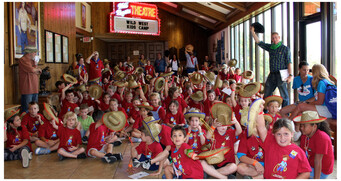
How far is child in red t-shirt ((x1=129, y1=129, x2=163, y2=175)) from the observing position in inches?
152

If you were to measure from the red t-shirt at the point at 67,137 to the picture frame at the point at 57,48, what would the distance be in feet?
19.2

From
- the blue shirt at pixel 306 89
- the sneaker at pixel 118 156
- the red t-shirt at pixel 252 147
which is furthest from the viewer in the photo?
the blue shirt at pixel 306 89

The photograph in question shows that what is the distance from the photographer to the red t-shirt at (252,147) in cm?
324

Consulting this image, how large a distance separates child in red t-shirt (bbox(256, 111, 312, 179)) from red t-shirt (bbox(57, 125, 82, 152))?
3067 millimetres

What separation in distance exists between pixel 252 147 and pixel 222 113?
0.51 m

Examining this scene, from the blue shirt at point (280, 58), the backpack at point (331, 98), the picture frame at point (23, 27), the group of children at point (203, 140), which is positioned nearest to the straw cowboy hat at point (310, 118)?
the group of children at point (203, 140)

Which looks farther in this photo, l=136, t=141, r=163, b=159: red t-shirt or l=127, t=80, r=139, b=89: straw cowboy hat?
l=127, t=80, r=139, b=89: straw cowboy hat

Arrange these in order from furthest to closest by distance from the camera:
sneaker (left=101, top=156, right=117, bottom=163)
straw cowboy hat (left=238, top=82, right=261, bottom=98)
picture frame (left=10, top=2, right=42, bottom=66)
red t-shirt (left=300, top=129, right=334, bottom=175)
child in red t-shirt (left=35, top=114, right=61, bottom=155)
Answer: picture frame (left=10, top=2, right=42, bottom=66) → child in red t-shirt (left=35, top=114, right=61, bottom=155) → straw cowboy hat (left=238, top=82, right=261, bottom=98) → sneaker (left=101, top=156, right=117, bottom=163) → red t-shirt (left=300, top=129, right=334, bottom=175)

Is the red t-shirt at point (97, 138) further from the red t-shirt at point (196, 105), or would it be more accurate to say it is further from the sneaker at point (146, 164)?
the red t-shirt at point (196, 105)

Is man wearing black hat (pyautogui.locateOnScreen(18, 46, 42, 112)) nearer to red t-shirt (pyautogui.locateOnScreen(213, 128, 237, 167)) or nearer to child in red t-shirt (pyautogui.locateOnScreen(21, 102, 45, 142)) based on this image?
child in red t-shirt (pyautogui.locateOnScreen(21, 102, 45, 142))

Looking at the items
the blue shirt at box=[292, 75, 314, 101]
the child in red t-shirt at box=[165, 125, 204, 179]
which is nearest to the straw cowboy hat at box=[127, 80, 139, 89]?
the blue shirt at box=[292, 75, 314, 101]

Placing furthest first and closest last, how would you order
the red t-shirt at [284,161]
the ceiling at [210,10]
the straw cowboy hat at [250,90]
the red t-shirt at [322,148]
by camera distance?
1. the ceiling at [210,10]
2. the straw cowboy hat at [250,90]
3. the red t-shirt at [322,148]
4. the red t-shirt at [284,161]

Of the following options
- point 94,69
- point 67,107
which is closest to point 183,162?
point 67,107

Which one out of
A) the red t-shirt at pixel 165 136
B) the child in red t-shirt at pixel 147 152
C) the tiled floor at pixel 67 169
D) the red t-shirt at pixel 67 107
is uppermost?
the red t-shirt at pixel 67 107
